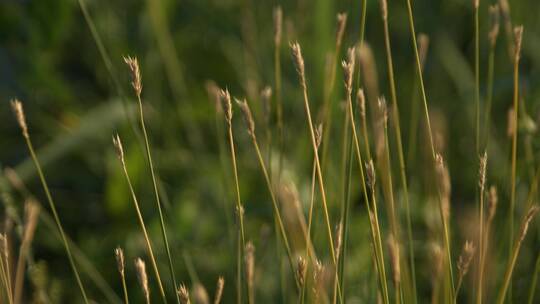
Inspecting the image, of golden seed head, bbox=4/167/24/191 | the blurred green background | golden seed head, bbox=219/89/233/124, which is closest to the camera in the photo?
golden seed head, bbox=219/89/233/124

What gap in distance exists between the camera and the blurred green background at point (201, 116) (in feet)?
5.58

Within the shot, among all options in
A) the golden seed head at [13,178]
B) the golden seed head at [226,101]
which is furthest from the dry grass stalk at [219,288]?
the golden seed head at [13,178]

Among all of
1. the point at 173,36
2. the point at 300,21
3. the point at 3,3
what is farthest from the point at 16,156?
the point at 300,21

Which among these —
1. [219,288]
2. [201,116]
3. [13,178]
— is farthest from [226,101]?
[201,116]

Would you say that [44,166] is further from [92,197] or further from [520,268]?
[520,268]

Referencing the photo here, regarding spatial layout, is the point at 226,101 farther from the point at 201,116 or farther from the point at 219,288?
the point at 201,116

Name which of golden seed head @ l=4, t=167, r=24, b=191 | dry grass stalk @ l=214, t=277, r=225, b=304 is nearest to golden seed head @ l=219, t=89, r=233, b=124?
dry grass stalk @ l=214, t=277, r=225, b=304

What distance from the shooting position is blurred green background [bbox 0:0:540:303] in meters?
1.70

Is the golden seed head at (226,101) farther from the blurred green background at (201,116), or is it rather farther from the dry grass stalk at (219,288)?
the blurred green background at (201,116)

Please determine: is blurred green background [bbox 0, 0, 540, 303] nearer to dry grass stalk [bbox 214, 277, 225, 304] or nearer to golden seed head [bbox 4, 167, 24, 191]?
golden seed head [bbox 4, 167, 24, 191]

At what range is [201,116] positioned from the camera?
76.8 inches

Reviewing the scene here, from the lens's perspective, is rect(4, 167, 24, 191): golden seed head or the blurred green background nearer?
rect(4, 167, 24, 191): golden seed head

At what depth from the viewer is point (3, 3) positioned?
196cm

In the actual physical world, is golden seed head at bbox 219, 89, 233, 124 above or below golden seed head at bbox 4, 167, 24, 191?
above
